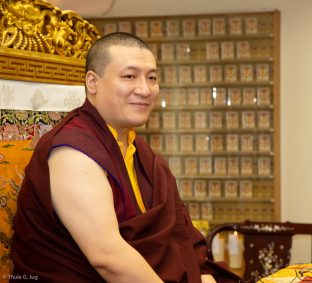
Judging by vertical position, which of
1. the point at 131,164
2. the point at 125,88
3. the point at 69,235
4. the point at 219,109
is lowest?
the point at 69,235

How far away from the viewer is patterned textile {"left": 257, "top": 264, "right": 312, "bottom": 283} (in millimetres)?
1417

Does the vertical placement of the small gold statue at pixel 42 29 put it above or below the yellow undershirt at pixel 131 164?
above

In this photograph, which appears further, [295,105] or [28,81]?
[295,105]

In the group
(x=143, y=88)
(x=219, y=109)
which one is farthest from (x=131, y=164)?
(x=219, y=109)

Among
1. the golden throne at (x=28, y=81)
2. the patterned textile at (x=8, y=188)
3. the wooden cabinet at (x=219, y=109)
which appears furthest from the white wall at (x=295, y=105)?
the patterned textile at (x=8, y=188)

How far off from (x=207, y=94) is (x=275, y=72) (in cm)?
57

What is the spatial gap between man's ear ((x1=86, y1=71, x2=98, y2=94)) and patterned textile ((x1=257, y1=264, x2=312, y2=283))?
2.28 feet

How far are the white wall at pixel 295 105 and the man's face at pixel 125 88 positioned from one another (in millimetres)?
2989

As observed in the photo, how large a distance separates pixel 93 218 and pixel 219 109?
3.26 m

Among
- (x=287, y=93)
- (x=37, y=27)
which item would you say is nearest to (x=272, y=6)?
(x=287, y=93)

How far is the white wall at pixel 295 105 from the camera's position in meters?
4.23

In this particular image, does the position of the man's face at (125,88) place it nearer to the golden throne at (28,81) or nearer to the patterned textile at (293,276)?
the golden throne at (28,81)

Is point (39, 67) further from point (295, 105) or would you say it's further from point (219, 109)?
point (295, 105)

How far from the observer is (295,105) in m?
4.27
